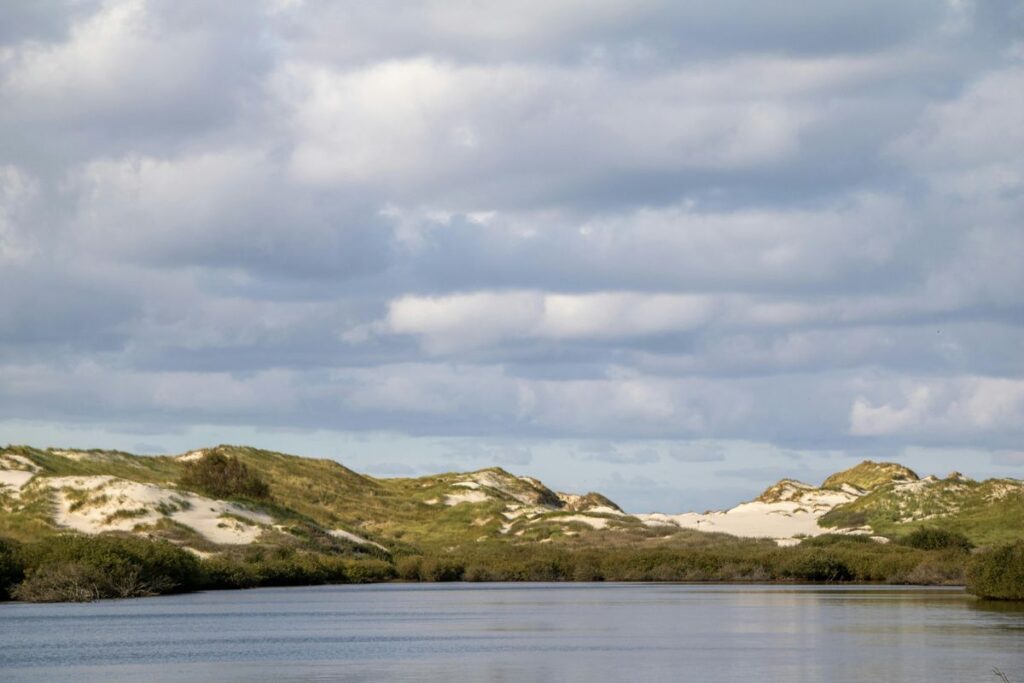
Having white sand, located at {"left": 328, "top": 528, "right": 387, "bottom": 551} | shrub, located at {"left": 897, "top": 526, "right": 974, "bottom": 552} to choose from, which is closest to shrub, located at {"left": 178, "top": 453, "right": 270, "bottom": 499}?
white sand, located at {"left": 328, "top": 528, "right": 387, "bottom": 551}

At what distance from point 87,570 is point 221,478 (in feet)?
125

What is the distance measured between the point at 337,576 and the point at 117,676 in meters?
55.2

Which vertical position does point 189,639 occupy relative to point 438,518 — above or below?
below

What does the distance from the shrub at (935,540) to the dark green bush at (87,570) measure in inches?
1831

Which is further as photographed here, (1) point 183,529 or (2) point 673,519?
(2) point 673,519

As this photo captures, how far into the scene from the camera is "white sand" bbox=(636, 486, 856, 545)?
367 feet

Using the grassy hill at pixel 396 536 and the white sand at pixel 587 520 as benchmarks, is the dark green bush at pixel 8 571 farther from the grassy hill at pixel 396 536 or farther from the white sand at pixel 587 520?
the white sand at pixel 587 520

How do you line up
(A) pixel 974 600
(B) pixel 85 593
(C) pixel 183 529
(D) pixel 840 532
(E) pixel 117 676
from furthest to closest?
1. (D) pixel 840 532
2. (C) pixel 183 529
3. (B) pixel 85 593
4. (A) pixel 974 600
5. (E) pixel 117 676

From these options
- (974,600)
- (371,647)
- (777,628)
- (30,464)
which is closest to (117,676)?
(371,647)

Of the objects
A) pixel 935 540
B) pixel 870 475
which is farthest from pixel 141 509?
pixel 870 475

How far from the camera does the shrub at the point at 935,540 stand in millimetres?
89062

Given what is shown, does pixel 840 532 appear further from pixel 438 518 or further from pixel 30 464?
pixel 30 464

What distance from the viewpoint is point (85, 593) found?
207 ft

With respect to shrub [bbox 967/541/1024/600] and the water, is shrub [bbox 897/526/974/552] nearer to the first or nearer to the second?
the water
